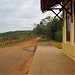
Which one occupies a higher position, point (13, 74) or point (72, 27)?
point (72, 27)

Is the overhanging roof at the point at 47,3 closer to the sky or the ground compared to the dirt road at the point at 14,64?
closer to the sky

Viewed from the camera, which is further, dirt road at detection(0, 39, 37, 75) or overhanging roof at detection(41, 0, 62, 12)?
overhanging roof at detection(41, 0, 62, 12)

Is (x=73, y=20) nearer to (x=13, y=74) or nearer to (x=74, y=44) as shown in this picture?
(x=74, y=44)

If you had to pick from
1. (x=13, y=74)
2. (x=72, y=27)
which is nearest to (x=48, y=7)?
(x=72, y=27)

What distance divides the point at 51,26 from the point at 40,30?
35059 mm

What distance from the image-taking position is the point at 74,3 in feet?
57.3

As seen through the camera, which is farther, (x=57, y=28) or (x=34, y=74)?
(x=57, y=28)

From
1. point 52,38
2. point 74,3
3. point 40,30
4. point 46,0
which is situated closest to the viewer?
point 74,3

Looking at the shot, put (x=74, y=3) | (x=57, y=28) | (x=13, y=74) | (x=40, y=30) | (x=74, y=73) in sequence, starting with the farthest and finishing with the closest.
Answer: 1. (x=40, y=30)
2. (x=57, y=28)
3. (x=74, y=3)
4. (x=13, y=74)
5. (x=74, y=73)

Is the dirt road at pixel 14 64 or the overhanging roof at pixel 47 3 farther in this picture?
the overhanging roof at pixel 47 3

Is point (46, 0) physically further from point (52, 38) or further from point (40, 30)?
point (40, 30)

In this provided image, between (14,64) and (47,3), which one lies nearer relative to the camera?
(14,64)

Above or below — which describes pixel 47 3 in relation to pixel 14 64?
above

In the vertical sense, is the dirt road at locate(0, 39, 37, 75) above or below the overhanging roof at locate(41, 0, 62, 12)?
below
